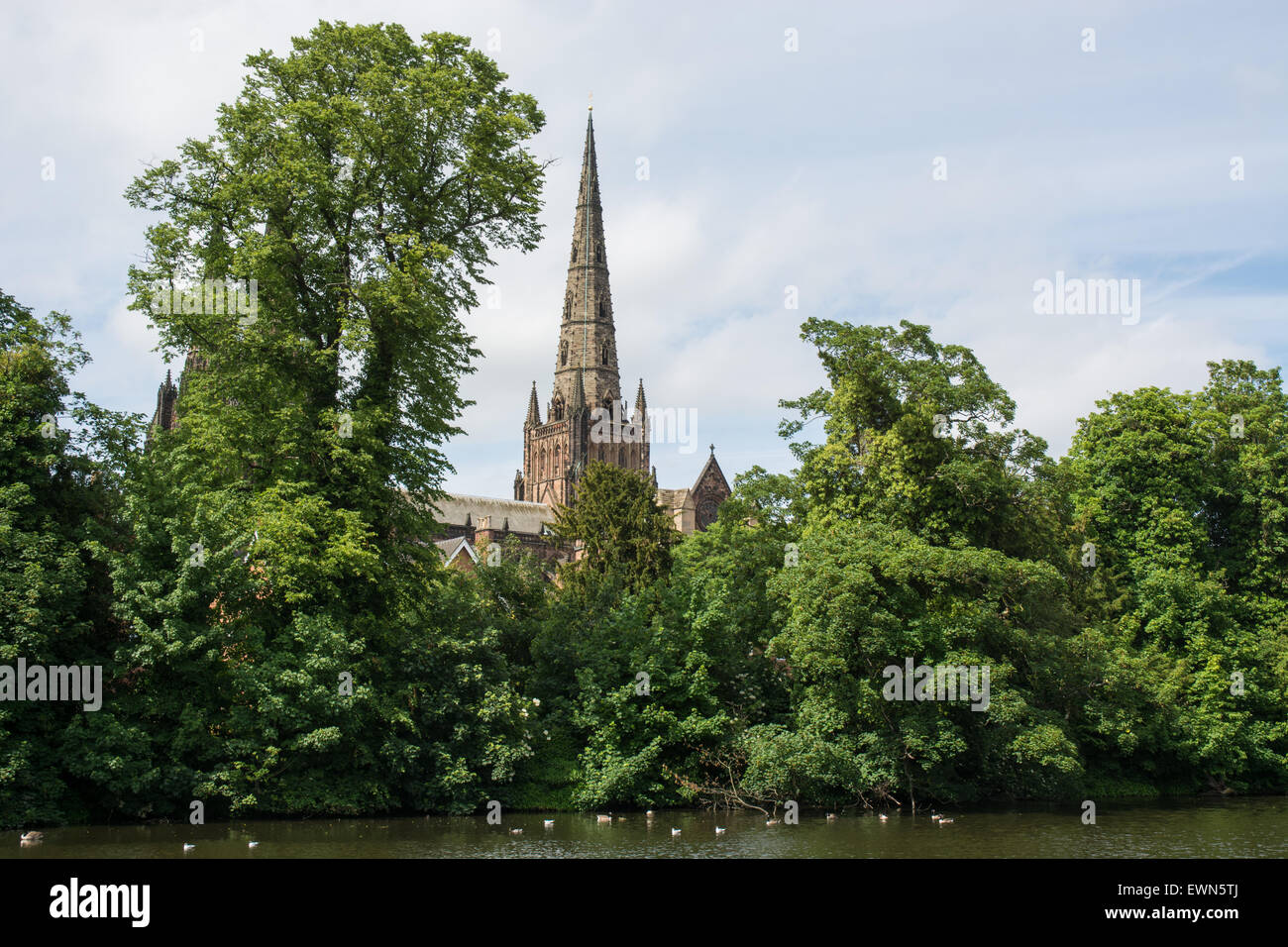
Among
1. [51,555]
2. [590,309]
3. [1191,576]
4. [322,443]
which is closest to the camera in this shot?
[51,555]

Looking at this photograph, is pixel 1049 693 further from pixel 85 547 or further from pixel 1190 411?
pixel 85 547

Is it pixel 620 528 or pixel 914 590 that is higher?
pixel 620 528

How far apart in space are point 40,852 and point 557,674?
1554 cm

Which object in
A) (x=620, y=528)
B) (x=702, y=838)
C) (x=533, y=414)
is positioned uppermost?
(x=533, y=414)

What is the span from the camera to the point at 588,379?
118 metres

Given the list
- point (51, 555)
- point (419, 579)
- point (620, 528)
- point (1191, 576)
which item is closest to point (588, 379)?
point (620, 528)

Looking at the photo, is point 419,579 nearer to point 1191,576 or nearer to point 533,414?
point 1191,576

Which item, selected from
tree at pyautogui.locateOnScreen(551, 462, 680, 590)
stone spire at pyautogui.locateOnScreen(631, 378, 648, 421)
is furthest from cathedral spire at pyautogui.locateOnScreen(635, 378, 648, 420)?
tree at pyautogui.locateOnScreen(551, 462, 680, 590)

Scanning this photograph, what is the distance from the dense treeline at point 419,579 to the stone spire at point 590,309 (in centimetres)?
8369

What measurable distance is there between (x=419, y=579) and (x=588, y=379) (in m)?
90.6

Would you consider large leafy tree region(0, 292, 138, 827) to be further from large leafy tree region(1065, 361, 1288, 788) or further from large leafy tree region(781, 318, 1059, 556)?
large leafy tree region(1065, 361, 1288, 788)

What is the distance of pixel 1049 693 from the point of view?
31922mm

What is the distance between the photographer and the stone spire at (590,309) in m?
116
